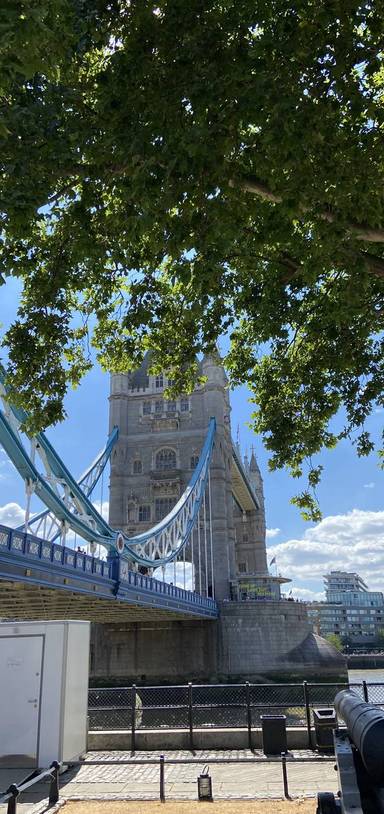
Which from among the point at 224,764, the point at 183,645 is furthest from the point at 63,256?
the point at 183,645

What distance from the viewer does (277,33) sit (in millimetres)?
5699

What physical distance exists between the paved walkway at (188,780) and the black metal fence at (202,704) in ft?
5.46

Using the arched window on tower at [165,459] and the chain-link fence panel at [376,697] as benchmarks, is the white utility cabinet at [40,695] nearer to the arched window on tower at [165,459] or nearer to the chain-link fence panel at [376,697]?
the chain-link fence panel at [376,697]

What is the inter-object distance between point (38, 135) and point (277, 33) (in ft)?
7.46

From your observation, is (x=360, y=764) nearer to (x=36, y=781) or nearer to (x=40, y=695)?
(x=36, y=781)

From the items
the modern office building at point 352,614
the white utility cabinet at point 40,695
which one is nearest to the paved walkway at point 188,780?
the white utility cabinet at point 40,695

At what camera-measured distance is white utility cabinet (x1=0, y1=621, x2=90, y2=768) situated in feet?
31.2

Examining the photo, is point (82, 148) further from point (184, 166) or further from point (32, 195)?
point (184, 166)

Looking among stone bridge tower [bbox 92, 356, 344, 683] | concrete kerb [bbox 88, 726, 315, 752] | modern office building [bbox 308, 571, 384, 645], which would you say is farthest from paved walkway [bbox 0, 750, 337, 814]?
modern office building [bbox 308, 571, 384, 645]

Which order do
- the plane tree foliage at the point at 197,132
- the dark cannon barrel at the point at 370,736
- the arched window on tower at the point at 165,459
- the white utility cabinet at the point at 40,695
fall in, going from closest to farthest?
1. the dark cannon barrel at the point at 370,736
2. the plane tree foliage at the point at 197,132
3. the white utility cabinet at the point at 40,695
4. the arched window on tower at the point at 165,459

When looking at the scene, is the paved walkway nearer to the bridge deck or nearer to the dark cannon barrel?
the dark cannon barrel

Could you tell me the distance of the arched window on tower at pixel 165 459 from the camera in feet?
199

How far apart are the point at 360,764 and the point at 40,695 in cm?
632

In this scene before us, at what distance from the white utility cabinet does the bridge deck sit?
749cm
